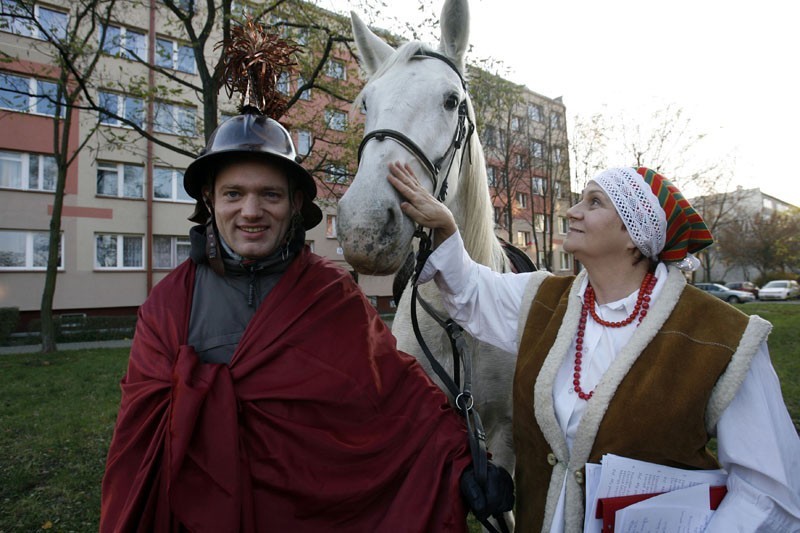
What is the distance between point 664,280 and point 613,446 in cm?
64

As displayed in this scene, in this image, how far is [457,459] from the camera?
5.59 feet

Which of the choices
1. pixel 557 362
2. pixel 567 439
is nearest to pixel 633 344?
pixel 557 362

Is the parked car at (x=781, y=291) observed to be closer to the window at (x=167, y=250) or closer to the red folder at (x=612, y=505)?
the window at (x=167, y=250)

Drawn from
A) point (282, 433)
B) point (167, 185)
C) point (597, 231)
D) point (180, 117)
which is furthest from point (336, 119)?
point (167, 185)

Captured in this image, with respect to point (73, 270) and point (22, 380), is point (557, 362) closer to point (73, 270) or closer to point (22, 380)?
point (22, 380)

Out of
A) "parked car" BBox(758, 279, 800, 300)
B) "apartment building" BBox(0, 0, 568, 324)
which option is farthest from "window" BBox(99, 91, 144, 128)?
"parked car" BBox(758, 279, 800, 300)

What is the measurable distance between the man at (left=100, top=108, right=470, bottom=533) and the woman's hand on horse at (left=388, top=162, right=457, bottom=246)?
45cm

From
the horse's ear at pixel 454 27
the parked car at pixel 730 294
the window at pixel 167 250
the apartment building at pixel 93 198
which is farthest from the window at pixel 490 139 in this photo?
the parked car at pixel 730 294

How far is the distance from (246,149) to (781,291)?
44476 mm

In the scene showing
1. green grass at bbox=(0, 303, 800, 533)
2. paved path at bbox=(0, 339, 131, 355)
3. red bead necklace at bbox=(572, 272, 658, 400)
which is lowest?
paved path at bbox=(0, 339, 131, 355)

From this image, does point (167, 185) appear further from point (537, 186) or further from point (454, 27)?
point (454, 27)

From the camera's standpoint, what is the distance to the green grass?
4.05m

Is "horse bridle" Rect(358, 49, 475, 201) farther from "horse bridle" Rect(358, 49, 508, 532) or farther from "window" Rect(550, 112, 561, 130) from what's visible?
"window" Rect(550, 112, 561, 130)

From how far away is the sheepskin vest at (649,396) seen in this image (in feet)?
4.64
